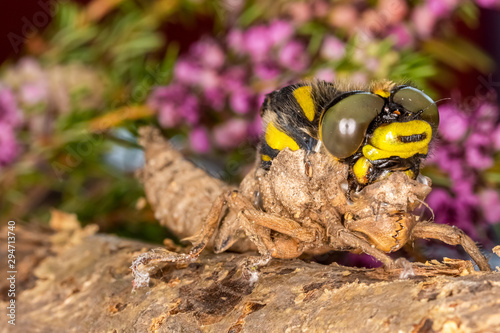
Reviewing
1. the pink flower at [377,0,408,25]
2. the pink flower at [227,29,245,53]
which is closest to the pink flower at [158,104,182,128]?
the pink flower at [227,29,245,53]

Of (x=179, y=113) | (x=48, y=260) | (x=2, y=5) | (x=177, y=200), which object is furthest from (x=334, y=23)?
(x=2, y=5)

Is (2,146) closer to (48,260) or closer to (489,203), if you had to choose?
(48,260)

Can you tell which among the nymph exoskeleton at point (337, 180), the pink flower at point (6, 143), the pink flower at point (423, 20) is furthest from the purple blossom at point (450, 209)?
the pink flower at point (6, 143)

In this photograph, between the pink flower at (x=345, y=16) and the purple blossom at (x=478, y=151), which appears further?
the pink flower at (x=345, y=16)

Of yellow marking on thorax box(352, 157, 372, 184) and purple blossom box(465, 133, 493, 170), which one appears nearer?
yellow marking on thorax box(352, 157, 372, 184)

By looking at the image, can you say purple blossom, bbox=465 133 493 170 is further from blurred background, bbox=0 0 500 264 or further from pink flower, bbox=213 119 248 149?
pink flower, bbox=213 119 248 149

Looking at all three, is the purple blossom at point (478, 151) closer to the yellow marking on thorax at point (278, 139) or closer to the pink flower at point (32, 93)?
the yellow marking on thorax at point (278, 139)

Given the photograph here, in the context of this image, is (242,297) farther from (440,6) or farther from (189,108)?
(440,6)
